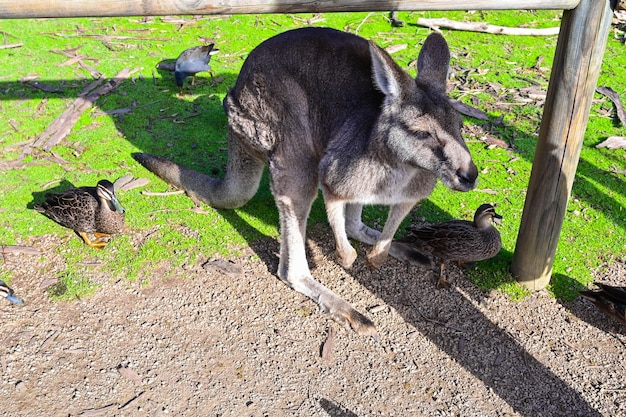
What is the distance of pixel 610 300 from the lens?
139 inches

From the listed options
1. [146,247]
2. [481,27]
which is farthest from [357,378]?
[481,27]

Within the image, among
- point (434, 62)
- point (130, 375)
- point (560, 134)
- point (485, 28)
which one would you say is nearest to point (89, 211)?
point (130, 375)

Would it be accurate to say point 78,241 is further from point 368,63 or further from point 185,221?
point 368,63

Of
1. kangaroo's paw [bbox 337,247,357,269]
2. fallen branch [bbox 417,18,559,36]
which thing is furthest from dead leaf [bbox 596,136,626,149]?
kangaroo's paw [bbox 337,247,357,269]

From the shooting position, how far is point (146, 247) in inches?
164

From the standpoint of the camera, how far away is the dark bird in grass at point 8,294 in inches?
142

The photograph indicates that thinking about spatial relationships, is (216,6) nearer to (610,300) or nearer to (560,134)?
(560,134)

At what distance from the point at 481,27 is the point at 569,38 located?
4398mm

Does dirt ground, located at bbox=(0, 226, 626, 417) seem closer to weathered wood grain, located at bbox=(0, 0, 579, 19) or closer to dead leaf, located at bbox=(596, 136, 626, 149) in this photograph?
dead leaf, located at bbox=(596, 136, 626, 149)

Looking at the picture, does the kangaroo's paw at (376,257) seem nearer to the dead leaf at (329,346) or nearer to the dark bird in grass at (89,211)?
the dead leaf at (329,346)

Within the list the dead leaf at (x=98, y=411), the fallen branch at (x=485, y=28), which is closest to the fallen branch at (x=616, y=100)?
the fallen branch at (x=485, y=28)

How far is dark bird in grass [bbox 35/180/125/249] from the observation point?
4.05 m

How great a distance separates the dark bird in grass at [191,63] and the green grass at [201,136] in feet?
0.71

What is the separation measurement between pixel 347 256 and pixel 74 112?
10.5 feet
